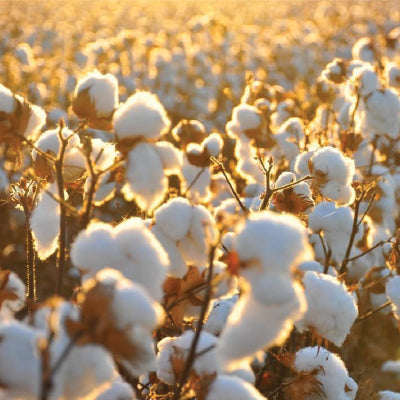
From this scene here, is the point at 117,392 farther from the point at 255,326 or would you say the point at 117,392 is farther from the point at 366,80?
the point at 366,80

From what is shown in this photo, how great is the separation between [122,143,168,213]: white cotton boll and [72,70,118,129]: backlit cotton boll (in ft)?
0.84

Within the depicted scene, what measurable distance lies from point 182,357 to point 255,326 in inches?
19.9

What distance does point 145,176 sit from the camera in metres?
1.22

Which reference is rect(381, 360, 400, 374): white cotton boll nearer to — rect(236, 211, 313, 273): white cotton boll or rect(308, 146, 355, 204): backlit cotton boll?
rect(308, 146, 355, 204): backlit cotton boll

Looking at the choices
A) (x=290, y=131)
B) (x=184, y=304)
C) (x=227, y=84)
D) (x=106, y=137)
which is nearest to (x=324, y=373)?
(x=184, y=304)

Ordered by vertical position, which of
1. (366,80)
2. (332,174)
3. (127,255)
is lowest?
(127,255)

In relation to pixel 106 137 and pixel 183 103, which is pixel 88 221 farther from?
pixel 183 103

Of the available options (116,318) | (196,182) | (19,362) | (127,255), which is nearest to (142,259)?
(127,255)

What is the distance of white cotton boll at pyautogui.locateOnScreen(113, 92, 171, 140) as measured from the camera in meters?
1.25

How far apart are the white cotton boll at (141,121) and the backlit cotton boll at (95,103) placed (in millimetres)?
189

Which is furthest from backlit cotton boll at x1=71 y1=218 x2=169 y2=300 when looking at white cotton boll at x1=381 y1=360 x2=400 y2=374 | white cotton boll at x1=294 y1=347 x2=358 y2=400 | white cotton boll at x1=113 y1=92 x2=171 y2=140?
white cotton boll at x1=381 y1=360 x2=400 y2=374

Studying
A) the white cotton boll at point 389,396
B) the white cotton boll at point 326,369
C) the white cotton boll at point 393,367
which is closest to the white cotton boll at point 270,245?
the white cotton boll at point 326,369

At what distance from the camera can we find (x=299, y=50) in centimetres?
1377

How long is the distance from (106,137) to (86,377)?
5487 millimetres
